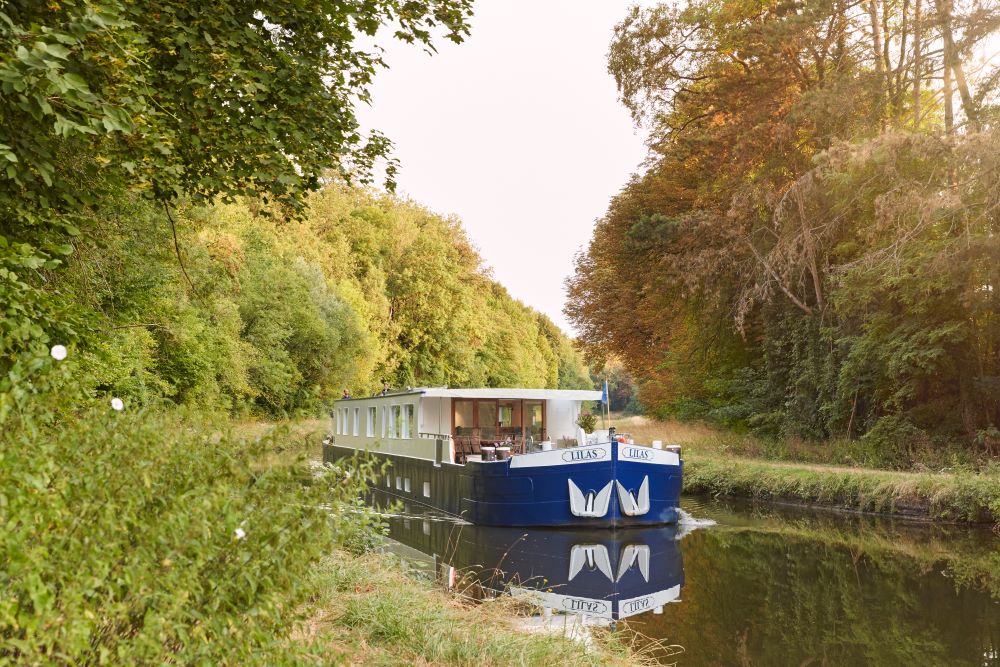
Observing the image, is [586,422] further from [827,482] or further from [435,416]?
[827,482]

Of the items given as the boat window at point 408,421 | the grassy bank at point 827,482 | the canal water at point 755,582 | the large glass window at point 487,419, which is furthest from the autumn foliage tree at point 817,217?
the boat window at point 408,421

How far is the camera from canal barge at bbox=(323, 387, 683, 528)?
15.2 metres

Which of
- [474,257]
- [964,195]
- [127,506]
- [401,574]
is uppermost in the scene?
[474,257]

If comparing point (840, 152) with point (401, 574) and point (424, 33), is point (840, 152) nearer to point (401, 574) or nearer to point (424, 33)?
point (424, 33)

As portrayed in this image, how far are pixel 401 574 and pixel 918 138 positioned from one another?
12989 mm

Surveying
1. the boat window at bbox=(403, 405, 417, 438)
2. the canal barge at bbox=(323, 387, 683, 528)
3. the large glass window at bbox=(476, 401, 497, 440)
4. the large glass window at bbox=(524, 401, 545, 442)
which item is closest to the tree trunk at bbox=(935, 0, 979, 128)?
the canal barge at bbox=(323, 387, 683, 528)

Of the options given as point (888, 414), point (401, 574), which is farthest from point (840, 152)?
point (401, 574)

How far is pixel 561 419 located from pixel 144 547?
1644 cm

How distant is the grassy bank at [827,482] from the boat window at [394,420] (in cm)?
689

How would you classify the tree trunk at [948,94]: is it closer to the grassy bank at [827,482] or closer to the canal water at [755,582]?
the grassy bank at [827,482]

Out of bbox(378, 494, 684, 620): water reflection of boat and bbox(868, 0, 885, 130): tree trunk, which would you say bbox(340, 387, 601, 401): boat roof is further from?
bbox(868, 0, 885, 130): tree trunk

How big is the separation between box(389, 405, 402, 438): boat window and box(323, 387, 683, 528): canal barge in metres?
0.02

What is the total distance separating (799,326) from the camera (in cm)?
2333

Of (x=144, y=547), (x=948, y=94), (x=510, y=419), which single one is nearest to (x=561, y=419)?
(x=510, y=419)
